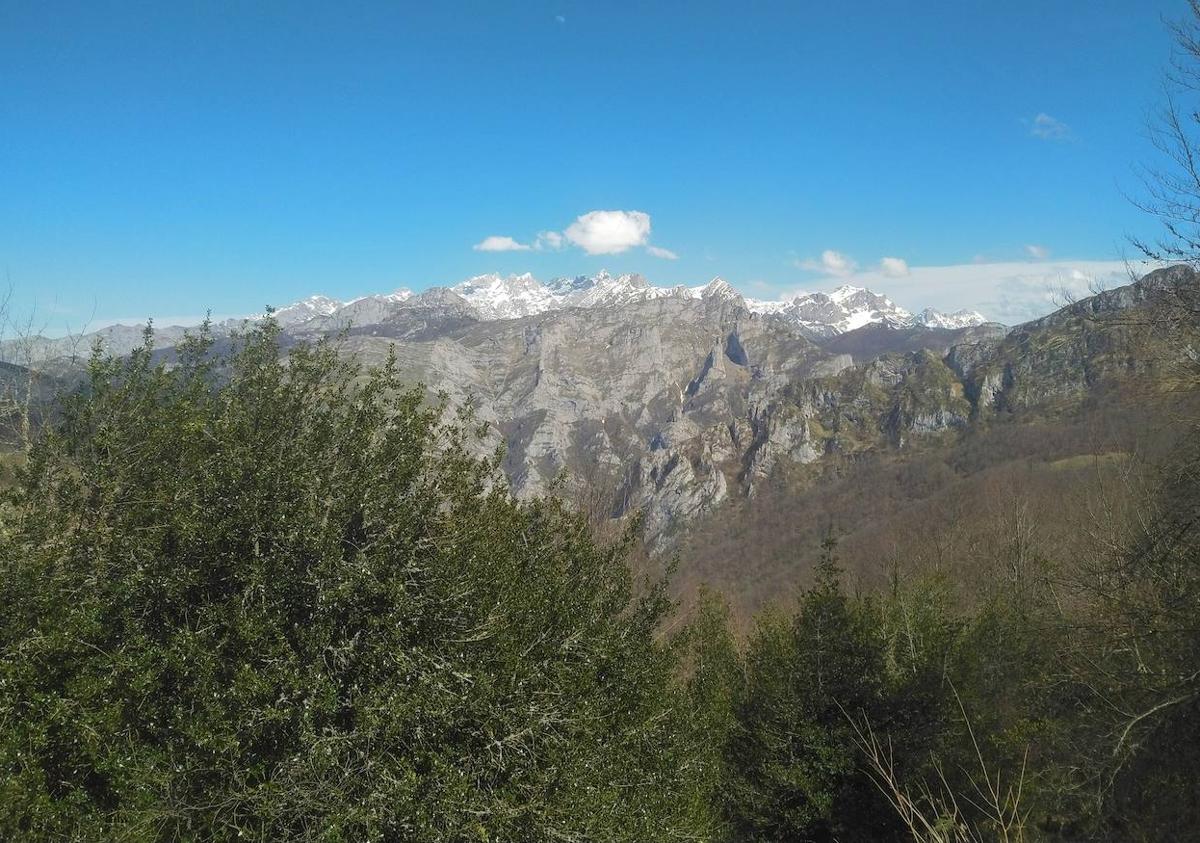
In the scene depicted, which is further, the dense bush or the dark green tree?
the dark green tree

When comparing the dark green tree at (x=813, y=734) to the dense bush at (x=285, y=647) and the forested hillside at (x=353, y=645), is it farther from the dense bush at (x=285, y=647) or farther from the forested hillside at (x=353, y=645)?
the dense bush at (x=285, y=647)

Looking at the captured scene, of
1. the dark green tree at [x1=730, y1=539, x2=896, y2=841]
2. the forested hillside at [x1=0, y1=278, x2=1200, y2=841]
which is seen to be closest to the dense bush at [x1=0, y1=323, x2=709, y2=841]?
the forested hillside at [x1=0, y1=278, x2=1200, y2=841]

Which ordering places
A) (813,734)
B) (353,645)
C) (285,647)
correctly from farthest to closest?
(813,734), (353,645), (285,647)

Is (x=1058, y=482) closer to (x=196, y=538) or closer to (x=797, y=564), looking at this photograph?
(x=797, y=564)

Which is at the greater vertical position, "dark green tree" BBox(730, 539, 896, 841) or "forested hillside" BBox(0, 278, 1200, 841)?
"forested hillside" BBox(0, 278, 1200, 841)

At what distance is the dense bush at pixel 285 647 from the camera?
9.77m

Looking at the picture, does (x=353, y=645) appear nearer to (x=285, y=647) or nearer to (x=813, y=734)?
(x=285, y=647)

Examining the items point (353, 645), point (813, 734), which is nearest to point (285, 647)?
point (353, 645)

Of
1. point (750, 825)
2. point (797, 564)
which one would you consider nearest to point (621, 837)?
point (750, 825)

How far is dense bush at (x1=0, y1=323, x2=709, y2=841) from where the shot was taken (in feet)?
32.1

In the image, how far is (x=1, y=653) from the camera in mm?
9969

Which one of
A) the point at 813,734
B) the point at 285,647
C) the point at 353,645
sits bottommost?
the point at 813,734

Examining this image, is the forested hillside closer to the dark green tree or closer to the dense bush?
the dense bush

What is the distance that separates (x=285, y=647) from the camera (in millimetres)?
10492
